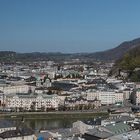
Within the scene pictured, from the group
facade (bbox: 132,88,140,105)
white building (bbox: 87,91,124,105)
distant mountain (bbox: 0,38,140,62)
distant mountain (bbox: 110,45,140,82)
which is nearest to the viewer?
facade (bbox: 132,88,140,105)

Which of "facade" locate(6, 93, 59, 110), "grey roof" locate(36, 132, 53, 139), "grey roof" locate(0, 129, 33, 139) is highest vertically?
"grey roof" locate(0, 129, 33, 139)

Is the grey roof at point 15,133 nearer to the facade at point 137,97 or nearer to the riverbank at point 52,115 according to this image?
the riverbank at point 52,115

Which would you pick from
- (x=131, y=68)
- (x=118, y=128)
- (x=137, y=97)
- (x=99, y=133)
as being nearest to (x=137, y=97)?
(x=137, y=97)

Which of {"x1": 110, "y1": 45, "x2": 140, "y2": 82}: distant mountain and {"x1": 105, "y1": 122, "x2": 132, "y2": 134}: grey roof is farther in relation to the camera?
{"x1": 110, "y1": 45, "x2": 140, "y2": 82}: distant mountain

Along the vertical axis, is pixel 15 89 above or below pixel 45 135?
below

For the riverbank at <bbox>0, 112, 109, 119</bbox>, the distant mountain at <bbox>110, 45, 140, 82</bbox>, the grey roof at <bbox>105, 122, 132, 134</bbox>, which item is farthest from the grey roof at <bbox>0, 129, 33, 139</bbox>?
the distant mountain at <bbox>110, 45, 140, 82</bbox>

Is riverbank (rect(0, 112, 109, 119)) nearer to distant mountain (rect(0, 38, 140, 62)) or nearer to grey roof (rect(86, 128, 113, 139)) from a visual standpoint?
grey roof (rect(86, 128, 113, 139))

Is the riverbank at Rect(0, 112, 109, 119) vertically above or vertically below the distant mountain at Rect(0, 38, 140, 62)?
below

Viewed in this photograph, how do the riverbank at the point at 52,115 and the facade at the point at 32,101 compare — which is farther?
the facade at the point at 32,101

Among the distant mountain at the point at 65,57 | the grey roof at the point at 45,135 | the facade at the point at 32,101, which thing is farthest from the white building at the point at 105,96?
the distant mountain at the point at 65,57

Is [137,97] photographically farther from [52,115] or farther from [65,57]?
[65,57]

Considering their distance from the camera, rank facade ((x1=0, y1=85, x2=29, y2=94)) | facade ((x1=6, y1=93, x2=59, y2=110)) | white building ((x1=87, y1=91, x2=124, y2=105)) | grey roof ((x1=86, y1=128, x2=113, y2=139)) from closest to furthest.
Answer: grey roof ((x1=86, y1=128, x2=113, y2=139))
facade ((x1=6, y1=93, x2=59, y2=110))
white building ((x1=87, y1=91, x2=124, y2=105))
facade ((x1=0, y1=85, x2=29, y2=94))

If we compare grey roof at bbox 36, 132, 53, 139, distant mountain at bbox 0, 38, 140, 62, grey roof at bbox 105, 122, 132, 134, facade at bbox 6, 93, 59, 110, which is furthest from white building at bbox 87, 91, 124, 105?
distant mountain at bbox 0, 38, 140, 62
